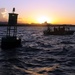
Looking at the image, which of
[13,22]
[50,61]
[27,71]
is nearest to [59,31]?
[13,22]

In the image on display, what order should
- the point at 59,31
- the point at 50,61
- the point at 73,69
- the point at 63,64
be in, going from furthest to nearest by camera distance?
the point at 59,31 → the point at 50,61 → the point at 63,64 → the point at 73,69

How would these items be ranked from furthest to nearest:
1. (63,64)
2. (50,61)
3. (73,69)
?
(50,61) < (63,64) < (73,69)

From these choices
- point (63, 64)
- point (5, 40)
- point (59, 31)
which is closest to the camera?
point (63, 64)

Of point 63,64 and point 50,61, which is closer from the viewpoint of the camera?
point 63,64

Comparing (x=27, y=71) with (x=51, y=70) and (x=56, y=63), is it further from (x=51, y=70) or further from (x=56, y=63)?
(x=56, y=63)

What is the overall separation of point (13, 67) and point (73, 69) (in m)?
7.38

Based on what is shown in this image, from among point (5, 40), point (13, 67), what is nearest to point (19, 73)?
point (13, 67)

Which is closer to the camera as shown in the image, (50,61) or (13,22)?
(50,61)

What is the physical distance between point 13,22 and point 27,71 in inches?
982

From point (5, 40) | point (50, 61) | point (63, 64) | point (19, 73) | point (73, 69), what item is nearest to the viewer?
point (19, 73)

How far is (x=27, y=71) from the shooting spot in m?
29.4

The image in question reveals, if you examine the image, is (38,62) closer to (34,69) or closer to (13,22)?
(34,69)

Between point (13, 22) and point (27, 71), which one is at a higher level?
point (13, 22)

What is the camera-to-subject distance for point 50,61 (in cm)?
3684
